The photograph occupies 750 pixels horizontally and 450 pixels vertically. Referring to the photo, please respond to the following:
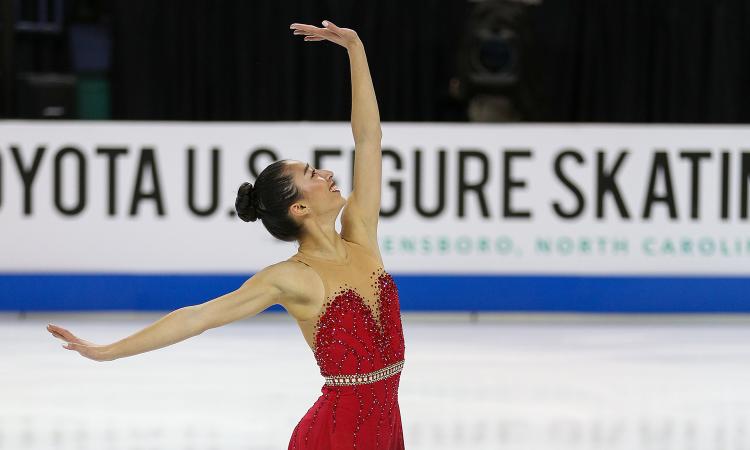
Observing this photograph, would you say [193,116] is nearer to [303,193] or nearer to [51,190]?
[51,190]

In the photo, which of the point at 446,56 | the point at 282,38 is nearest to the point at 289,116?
the point at 282,38

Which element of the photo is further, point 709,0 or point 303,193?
point 709,0

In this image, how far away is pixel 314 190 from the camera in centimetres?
285

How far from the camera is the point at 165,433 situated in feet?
15.3

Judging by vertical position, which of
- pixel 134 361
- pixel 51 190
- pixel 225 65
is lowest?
pixel 134 361

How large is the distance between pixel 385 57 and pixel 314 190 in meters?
5.30

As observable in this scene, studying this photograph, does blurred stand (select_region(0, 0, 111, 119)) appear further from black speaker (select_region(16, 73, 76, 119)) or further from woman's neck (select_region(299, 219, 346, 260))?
woman's neck (select_region(299, 219, 346, 260))

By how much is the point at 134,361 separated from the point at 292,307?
3.67 meters

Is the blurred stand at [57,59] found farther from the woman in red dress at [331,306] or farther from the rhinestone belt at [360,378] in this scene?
the rhinestone belt at [360,378]

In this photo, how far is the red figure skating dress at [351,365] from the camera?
2807mm

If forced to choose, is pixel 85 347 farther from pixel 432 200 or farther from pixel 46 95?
pixel 46 95

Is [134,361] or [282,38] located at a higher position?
[282,38]

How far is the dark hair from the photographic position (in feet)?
9.30

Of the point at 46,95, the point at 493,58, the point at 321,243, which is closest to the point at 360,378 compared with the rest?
the point at 321,243
